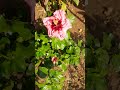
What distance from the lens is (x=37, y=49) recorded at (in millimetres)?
2387

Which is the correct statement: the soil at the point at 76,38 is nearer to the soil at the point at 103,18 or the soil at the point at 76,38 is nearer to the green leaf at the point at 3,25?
the soil at the point at 103,18

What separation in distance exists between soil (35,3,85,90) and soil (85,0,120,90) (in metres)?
0.06

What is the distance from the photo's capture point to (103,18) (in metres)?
2.73

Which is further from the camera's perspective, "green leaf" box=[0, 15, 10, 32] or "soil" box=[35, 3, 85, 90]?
"soil" box=[35, 3, 85, 90]

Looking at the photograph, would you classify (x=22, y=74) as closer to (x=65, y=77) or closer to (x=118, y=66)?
(x=65, y=77)

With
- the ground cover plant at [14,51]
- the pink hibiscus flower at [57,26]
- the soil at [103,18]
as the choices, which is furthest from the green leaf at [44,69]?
the soil at [103,18]

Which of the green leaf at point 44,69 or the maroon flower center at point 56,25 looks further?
the green leaf at point 44,69

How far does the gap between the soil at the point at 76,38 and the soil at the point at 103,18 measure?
6 centimetres

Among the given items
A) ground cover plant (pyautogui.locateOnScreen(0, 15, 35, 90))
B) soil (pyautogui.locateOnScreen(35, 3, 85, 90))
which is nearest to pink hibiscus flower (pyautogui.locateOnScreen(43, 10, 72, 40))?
ground cover plant (pyautogui.locateOnScreen(0, 15, 35, 90))

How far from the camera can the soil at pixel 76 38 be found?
2613 mm

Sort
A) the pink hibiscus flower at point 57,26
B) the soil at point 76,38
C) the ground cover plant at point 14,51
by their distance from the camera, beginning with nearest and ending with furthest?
the pink hibiscus flower at point 57,26 < the ground cover plant at point 14,51 < the soil at point 76,38

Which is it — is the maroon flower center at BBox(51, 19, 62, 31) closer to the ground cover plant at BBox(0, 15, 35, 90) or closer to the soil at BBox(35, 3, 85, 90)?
the ground cover plant at BBox(0, 15, 35, 90)

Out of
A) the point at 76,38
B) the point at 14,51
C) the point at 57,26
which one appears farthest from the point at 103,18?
the point at 14,51

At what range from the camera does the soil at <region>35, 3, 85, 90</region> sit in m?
2.61
